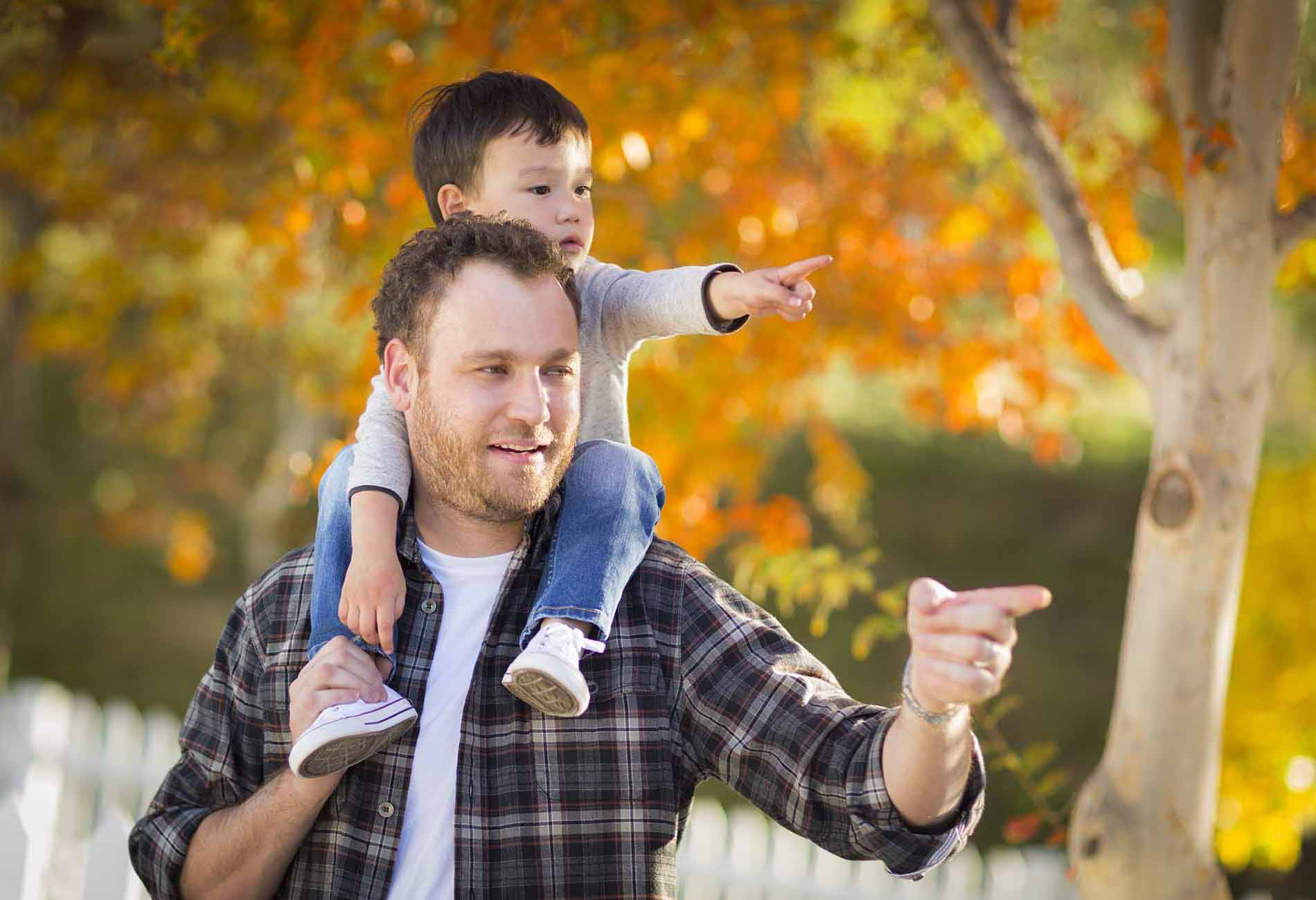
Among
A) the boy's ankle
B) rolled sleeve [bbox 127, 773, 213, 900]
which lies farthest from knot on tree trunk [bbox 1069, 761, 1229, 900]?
rolled sleeve [bbox 127, 773, 213, 900]

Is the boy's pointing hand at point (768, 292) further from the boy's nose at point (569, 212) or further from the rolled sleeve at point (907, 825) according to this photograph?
the rolled sleeve at point (907, 825)

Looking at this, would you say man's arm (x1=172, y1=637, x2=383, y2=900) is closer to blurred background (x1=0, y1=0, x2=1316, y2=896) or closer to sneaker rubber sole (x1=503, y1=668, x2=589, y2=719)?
sneaker rubber sole (x1=503, y1=668, x2=589, y2=719)

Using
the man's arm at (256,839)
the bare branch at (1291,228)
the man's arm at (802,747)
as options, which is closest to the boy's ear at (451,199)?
the man's arm at (802,747)

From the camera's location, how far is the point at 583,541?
5.94 feet

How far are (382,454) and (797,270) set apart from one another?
68 cm

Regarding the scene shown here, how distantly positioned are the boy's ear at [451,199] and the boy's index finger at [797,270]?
69 centimetres

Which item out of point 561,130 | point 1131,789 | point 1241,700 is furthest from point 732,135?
point 1241,700

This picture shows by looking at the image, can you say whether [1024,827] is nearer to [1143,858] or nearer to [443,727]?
[1143,858]

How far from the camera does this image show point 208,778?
1.86 m

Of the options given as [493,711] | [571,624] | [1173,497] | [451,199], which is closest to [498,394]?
[571,624]

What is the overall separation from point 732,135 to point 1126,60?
2.51 metres

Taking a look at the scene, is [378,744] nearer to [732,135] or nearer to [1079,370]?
[732,135]

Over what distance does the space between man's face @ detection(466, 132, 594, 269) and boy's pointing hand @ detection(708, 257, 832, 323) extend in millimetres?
351

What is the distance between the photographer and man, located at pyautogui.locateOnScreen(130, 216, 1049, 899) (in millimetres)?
1687
